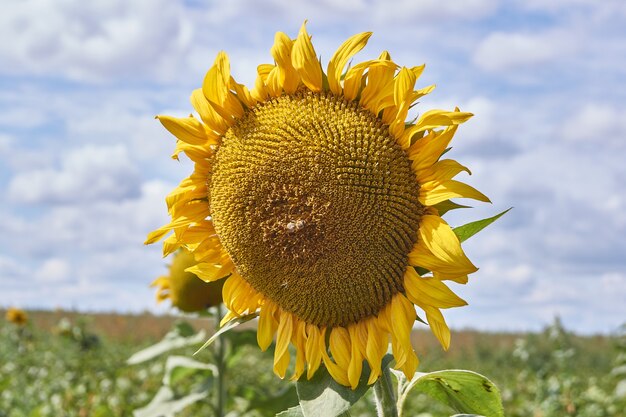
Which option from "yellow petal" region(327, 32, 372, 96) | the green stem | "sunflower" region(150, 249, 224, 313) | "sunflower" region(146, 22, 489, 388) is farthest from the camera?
the green stem

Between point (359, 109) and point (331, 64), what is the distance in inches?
6.3

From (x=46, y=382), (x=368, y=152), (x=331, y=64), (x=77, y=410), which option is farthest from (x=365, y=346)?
(x=46, y=382)

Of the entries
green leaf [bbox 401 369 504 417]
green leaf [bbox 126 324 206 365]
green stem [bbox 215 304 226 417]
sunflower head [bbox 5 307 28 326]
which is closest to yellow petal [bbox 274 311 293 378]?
green leaf [bbox 401 369 504 417]

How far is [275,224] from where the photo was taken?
95.9 inches

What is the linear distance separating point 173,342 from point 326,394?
3.12 metres

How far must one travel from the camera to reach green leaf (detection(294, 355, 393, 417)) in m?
2.32

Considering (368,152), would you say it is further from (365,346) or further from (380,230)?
(365,346)

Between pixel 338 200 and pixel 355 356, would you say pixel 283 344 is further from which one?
pixel 338 200

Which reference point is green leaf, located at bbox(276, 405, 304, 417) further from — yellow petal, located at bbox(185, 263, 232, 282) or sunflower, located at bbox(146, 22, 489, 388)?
yellow petal, located at bbox(185, 263, 232, 282)

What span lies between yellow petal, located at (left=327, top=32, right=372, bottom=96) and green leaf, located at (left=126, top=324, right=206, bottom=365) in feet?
10.2

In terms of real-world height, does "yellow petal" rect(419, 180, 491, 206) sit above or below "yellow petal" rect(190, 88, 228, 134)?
below

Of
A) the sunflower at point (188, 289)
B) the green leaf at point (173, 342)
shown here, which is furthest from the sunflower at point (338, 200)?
the green leaf at point (173, 342)

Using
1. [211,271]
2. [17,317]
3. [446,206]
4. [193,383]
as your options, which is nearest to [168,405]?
[211,271]

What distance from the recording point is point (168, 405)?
4816 mm
